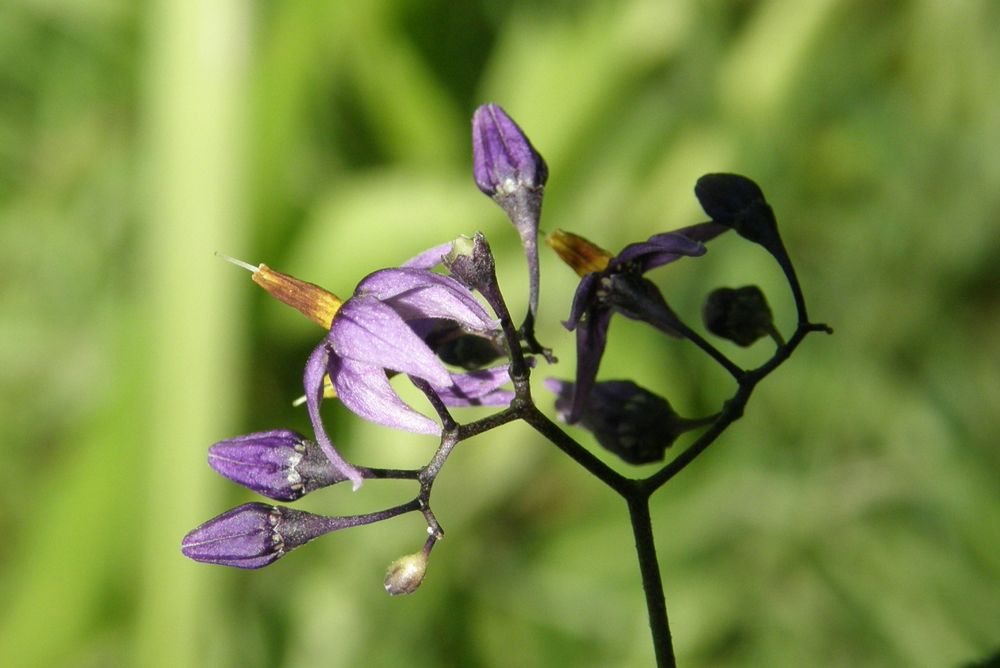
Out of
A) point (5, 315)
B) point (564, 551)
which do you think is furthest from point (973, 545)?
point (5, 315)

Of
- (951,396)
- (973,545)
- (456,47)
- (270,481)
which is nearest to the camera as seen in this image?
(270,481)

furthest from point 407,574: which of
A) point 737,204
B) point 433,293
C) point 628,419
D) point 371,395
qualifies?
point 737,204

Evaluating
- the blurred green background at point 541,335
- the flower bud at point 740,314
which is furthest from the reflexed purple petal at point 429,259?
the blurred green background at point 541,335

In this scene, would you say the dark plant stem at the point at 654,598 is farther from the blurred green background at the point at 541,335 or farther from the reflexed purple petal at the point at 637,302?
the blurred green background at the point at 541,335

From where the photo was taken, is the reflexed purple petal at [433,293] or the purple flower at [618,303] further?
the purple flower at [618,303]

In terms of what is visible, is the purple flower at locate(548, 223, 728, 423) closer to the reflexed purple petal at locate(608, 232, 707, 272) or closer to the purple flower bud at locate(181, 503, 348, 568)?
the reflexed purple petal at locate(608, 232, 707, 272)

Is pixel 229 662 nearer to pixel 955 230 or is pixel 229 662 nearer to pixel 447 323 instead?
pixel 447 323
